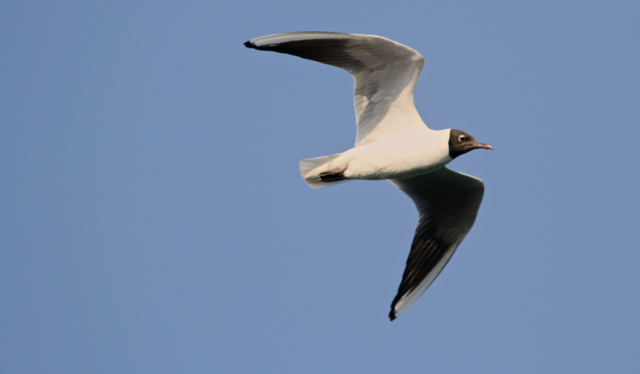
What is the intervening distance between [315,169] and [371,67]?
4.73 ft

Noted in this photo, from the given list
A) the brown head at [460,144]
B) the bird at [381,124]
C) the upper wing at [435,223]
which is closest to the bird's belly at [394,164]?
the bird at [381,124]

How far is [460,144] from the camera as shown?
825cm

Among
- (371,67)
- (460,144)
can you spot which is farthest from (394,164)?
(371,67)

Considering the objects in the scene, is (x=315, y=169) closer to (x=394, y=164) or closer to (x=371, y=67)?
(x=394, y=164)

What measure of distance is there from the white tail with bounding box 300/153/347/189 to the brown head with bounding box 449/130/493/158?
4.56ft

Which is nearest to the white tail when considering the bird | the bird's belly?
the bird

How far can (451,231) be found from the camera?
10.0m

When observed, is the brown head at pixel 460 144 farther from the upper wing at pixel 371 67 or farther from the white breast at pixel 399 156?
the upper wing at pixel 371 67

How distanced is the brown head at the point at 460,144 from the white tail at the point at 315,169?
1.39 metres

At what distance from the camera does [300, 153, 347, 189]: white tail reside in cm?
868

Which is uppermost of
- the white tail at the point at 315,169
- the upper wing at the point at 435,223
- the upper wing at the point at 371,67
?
the upper wing at the point at 371,67

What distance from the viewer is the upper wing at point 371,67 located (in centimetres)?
792

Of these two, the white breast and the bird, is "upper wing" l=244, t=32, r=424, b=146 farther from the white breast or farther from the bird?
the white breast

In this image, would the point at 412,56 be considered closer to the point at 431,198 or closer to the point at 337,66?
the point at 337,66
